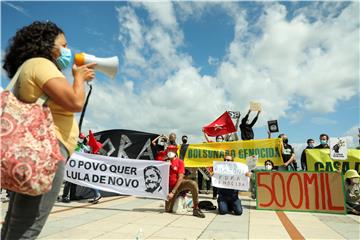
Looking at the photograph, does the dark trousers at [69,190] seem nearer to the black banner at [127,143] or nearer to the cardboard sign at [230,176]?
the black banner at [127,143]

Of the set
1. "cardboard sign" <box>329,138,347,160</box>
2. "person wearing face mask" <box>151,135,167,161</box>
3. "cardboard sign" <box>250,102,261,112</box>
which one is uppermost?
"cardboard sign" <box>250,102,261,112</box>

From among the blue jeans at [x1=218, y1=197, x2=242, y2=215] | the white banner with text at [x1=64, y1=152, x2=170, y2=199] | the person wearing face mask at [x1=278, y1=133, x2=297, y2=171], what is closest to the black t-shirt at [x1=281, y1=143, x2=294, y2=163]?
the person wearing face mask at [x1=278, y1=133, x2=297, y2=171]

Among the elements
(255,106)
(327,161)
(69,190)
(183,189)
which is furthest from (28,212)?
(255,106)

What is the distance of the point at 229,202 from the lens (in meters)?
7.73

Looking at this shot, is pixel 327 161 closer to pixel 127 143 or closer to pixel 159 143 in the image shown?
pixel 159 143

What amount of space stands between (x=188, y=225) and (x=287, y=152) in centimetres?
520

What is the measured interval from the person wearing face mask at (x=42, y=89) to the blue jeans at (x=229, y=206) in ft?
19.9

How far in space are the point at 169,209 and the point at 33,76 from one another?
630 cm

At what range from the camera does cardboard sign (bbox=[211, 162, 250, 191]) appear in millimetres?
7977

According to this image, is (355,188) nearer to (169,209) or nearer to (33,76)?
(169,209)

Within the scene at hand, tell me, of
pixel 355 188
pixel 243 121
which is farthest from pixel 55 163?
pixel 243 121

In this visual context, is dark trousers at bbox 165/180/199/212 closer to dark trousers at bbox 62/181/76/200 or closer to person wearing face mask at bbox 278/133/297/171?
dark trousers at bbox 62/181/76/200

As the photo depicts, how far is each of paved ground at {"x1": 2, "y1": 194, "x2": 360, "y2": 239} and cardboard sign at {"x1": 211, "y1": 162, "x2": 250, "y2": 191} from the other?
2.18 feet

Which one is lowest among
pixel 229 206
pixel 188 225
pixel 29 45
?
pixel 188 225
